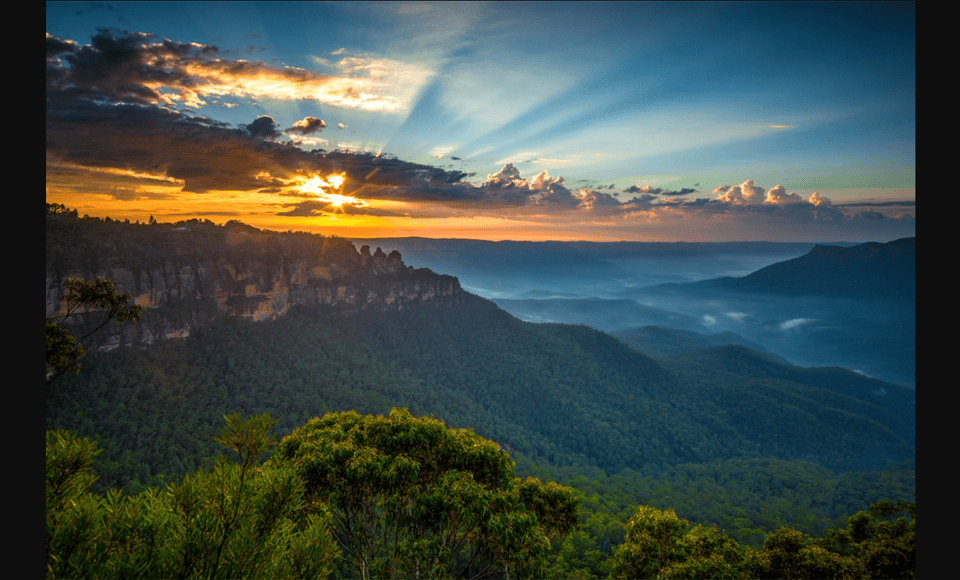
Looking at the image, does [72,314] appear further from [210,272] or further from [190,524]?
[210,272]

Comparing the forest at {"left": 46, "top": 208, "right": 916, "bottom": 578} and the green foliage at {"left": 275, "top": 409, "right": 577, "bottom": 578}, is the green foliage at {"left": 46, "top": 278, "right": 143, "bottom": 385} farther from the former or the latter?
the green foliage at {"left": 275, "top": 409, "right": 577, "bottom": 578}

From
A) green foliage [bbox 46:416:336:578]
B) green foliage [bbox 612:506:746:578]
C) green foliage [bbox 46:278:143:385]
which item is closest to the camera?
green foliage [bbox 46:416:336:578]

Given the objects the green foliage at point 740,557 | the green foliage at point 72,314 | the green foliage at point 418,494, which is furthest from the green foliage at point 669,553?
the green foliage at point 72,314

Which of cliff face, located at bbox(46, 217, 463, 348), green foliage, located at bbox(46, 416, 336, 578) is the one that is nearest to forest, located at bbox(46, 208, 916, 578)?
green foliage, located at bbox(46, 416, 336, 578)

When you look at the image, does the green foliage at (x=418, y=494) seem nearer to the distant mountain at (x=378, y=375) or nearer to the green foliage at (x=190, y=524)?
the green foliage at (x=190, y=524)

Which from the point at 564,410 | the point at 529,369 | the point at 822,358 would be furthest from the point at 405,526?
the point at 822,358

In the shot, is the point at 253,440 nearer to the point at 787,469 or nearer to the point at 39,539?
the point at 39,539

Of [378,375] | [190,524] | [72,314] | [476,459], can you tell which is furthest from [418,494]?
[378,375]
